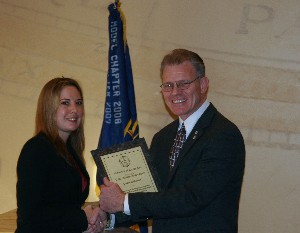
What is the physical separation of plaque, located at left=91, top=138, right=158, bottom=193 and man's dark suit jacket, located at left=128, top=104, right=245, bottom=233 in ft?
0.39

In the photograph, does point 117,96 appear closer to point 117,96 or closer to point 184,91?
point 117,96

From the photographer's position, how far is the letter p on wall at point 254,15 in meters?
3.96

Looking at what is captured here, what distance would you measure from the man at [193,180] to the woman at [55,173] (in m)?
0.23

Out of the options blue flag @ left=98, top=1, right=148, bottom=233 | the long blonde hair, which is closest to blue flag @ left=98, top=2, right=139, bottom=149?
blue flag @ left=98, top=1, right=148, bottom=233

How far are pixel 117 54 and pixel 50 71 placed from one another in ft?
3.71

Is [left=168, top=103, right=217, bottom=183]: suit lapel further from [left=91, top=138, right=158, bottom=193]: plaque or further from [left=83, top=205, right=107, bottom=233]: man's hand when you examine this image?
[left=83, top=205, right=107, bottom=233]: man's hand

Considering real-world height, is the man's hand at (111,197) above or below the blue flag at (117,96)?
below

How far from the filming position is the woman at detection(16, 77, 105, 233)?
7.93 ft

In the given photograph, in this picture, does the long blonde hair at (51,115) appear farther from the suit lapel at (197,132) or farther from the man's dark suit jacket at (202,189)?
the suit lapel at (197,132)

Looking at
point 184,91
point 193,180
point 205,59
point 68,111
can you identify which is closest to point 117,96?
point 205,59

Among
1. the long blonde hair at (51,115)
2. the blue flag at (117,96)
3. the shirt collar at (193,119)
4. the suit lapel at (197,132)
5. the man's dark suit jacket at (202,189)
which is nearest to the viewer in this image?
the man's dark suit jacket at (202,189)

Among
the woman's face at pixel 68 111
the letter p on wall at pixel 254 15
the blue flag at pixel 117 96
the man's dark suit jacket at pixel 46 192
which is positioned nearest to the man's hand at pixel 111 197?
the man's dark suit jacket at pixel 46 192

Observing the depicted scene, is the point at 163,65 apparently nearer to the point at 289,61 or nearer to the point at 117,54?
the point at 117,54

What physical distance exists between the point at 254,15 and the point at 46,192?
2.51 meters
